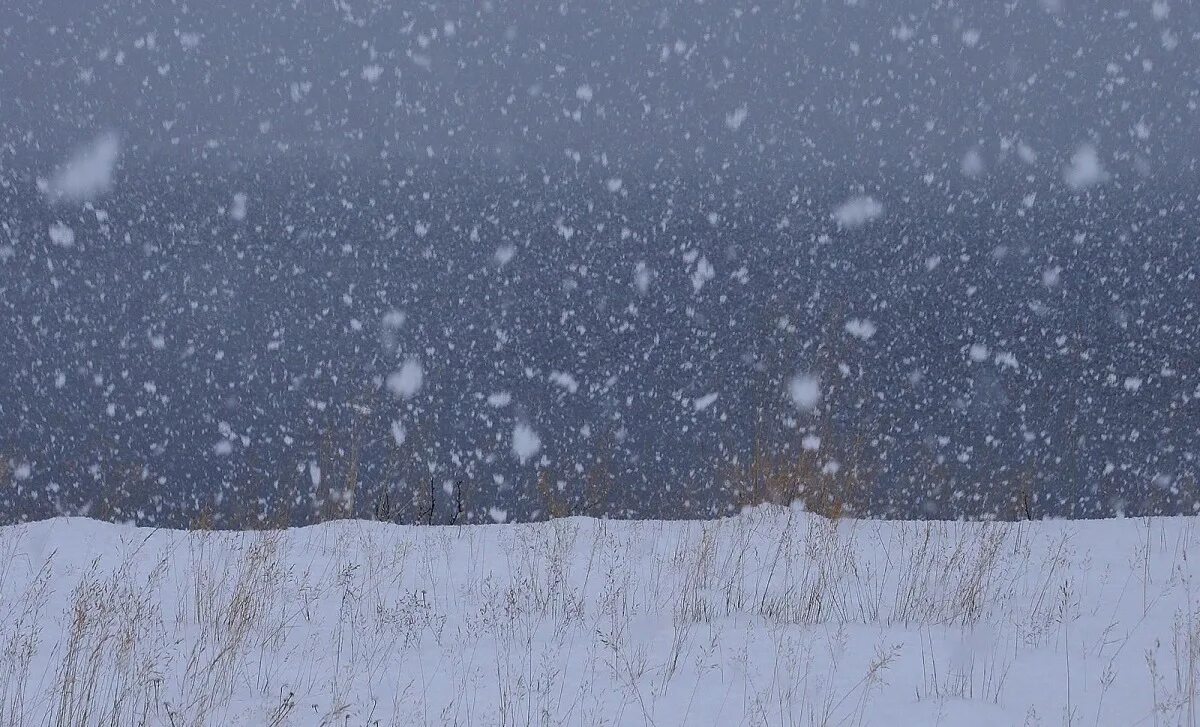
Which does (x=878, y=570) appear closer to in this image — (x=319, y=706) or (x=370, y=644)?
(x=370, y=644)

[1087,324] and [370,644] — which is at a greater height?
[1087,324]

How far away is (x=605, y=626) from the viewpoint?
368 cm

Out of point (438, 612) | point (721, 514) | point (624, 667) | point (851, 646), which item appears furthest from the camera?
point (721, 514)

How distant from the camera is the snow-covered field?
2.76 metres

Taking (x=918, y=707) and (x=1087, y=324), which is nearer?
(x=918, y=707)

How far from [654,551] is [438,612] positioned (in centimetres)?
137

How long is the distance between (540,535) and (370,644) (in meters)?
2.05

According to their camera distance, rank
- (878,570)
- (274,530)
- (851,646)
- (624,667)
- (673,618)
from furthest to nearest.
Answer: (274,530)
(878,570)
(673,618)
(851,646)
(624,667)

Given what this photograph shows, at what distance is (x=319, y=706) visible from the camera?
2748 millimetres

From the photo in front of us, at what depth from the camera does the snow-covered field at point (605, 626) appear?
9.07 ft

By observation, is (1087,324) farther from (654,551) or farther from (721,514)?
(654,551)

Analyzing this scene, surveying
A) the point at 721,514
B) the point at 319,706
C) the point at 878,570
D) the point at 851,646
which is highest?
the point at 721,514

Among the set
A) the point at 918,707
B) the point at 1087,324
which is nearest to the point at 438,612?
the point at 918,707

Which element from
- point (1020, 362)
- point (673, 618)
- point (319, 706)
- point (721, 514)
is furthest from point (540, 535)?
point (1020, 362)
